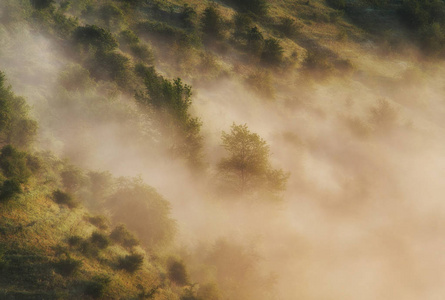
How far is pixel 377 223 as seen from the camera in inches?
1497

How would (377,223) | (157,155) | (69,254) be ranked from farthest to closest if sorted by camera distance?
(377,223)
(157,155)
(69,254)

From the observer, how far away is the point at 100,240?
19906mm

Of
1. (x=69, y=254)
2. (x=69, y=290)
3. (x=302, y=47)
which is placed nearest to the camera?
(x=69, y=290)

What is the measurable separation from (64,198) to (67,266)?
7.60m

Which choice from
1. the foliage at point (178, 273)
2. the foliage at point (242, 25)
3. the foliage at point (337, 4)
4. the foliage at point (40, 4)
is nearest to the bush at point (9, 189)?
the foliage at point (178, 273)

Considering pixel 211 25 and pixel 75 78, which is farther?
pixel 211 25

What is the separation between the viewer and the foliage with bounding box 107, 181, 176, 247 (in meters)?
24.7

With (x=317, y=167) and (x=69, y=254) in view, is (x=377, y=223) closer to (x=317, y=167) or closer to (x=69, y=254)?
(x=317, y=167)

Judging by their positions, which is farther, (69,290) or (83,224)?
(83,224)

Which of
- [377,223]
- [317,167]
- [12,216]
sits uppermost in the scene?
[317,167]

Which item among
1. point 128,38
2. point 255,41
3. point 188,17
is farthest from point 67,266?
point 255,41

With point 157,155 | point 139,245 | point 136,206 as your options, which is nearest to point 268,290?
point 139,245

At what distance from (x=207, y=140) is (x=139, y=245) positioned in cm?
2092

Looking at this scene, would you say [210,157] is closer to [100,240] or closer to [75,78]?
[100,240]
